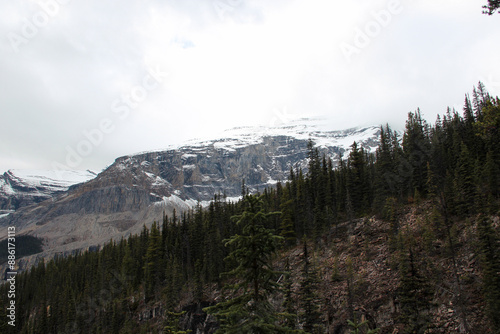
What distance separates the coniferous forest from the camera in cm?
1124

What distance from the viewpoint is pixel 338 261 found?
148 feet

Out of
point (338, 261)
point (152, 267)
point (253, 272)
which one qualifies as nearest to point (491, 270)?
point (338, 261)

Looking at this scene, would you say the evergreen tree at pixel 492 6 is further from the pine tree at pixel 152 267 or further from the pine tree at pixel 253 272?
the pine tree at pixel 152 267

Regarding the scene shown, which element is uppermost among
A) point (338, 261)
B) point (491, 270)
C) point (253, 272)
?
point (253, 272)

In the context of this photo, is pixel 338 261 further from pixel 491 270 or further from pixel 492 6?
pixel 492 6

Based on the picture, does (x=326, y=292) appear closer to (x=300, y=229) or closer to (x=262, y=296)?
(x=300, y=229)

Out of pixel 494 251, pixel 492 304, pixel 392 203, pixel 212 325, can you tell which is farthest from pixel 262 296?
pixel 212 325

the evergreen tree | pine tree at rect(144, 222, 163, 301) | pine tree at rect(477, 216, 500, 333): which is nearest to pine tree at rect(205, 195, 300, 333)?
the evergreen tree

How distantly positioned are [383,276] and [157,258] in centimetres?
Answer: 5808

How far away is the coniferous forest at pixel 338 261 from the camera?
1124 cm

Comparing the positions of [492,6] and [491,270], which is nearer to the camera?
[492,6]

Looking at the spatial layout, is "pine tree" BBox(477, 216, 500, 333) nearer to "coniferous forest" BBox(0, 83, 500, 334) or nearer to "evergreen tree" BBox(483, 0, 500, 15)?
"coniferous forest" BBox(0, 83, 500, 334)

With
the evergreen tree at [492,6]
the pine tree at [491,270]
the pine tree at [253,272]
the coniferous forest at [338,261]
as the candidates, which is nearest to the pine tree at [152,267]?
the coniferous forest at [338,261]

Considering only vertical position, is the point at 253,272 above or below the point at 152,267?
above
